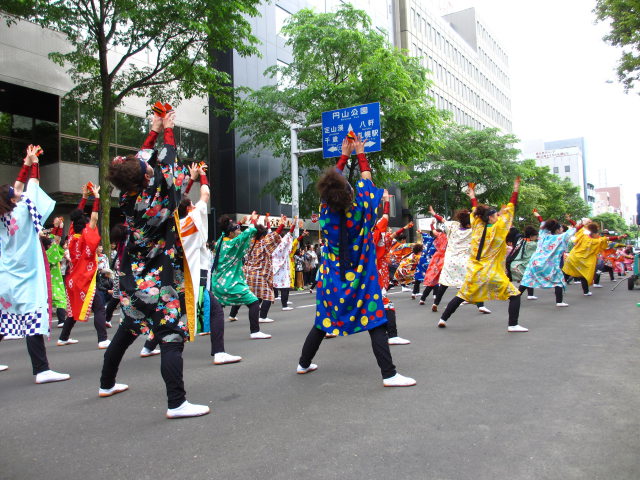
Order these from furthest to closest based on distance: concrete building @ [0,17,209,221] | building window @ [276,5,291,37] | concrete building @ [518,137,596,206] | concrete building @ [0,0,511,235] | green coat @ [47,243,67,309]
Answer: concrete building @ [518,137,596,206] < building window @ [276,5,291,37] < concrete building @ [0,0,511,235] < concrete building @ [0,17,209,221] < green coat @ [47,243,67,309]

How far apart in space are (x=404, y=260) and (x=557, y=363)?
37.0ft

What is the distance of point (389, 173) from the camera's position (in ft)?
73.6

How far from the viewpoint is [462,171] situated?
33469 millimetres

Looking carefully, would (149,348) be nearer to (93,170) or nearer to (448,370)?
(448,370)

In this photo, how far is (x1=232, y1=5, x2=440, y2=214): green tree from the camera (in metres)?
18.8

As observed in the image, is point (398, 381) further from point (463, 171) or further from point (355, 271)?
point (463, 171)

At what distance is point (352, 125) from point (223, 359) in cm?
1271

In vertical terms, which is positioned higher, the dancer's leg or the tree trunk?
the tree trunk

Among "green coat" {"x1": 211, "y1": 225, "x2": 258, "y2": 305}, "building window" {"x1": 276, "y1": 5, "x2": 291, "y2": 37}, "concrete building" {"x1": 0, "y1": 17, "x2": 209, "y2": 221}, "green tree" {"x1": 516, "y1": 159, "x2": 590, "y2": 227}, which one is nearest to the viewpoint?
"green coat" {"x1": 211, "y1": 225, "x2": 258, "y2": 305}

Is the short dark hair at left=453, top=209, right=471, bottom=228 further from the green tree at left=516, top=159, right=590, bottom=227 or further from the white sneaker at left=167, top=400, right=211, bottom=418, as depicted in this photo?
the green tree at left=516, top=159, right=590, bottom=227

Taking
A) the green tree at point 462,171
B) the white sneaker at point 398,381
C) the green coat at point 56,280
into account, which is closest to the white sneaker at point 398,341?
the white sneaker at point 398,381

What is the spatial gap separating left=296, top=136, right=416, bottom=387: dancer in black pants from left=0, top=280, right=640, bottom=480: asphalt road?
431mm

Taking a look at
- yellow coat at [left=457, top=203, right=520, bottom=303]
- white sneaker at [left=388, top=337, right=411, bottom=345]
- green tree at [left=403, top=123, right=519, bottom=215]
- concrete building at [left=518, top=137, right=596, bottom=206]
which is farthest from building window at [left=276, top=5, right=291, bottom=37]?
concrete building at [left=518, top=137, right=596, bottom=206]

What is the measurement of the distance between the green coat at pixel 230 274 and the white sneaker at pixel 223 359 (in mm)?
1190
